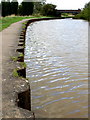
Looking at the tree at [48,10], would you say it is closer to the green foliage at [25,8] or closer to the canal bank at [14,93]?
the green foliage at [25,8]

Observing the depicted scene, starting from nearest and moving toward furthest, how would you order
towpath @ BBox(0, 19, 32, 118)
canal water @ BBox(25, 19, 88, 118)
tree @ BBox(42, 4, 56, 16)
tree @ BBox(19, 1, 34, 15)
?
towpath @ BBox(0, 19, 32, 118), canal water @ BBox(25, 19, 88, 118), tree @ BBox(19, 1, 34, 15), tree @ BBox(42, 4, 56, 16)

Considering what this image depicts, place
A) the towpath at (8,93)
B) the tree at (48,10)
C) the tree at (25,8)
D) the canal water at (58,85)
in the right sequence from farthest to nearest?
the tree at (48,10) → the tree at (25,8) → the canal water at (58,85) → the towpath at (8,93)

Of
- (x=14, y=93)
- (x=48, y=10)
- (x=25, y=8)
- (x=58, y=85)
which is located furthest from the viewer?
(x=48, y=10)

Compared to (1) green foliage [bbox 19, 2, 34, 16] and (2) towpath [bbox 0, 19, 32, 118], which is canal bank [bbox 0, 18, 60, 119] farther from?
(1) green foliage [bbox 19, 2, 34, 16]

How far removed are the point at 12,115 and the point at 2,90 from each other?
3.14 ft

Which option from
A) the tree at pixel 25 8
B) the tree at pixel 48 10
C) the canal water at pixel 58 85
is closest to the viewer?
the canal water at pixel 58 85

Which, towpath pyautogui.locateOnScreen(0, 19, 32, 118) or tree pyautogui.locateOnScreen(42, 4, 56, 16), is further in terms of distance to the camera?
tree pyautogui.locateOnScreen(42, 4, 56, 16)

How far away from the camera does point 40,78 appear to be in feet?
19.5

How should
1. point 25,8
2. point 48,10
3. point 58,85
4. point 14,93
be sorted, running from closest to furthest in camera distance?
point 14,93, point 58,85, point 25,8, point 48,10

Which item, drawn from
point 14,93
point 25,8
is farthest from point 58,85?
point 25,8

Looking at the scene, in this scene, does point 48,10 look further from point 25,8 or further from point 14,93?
point 14,93

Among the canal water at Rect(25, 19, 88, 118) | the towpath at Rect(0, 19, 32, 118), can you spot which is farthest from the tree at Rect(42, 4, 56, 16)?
the towpath at Rect(0, 19, 32, 118)

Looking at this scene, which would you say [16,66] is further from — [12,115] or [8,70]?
[12,115]

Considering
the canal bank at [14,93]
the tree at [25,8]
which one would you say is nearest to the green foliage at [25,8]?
the tree at [25,8]
